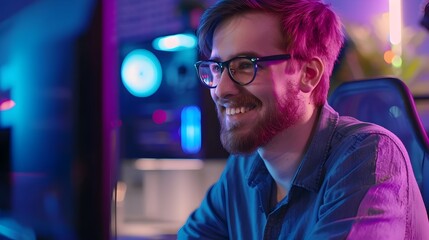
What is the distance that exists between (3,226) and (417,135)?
0.94m

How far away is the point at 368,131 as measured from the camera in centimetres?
101

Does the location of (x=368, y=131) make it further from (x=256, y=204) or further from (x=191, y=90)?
(x=191, y=90)

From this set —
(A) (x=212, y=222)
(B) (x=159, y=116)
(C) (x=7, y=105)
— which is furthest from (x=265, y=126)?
(B) (x=159, y=116)

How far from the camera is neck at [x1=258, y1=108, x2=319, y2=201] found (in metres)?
1.10

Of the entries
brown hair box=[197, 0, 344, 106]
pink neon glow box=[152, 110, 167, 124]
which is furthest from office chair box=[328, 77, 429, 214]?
pink neon glow box=[152, 110, 167, 124]

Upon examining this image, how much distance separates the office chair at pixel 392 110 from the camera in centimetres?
125

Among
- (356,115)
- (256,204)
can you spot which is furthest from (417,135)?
(256,204)

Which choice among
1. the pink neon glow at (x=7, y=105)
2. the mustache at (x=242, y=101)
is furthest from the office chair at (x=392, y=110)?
the pink neon glow at (x=7, y=105)

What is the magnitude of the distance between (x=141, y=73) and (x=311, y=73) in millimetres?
3124

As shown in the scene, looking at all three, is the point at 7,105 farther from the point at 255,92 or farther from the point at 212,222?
the point at 212,222

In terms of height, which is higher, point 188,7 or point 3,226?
point 188,7

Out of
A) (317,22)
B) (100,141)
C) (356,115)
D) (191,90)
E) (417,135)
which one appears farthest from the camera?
(191,90)

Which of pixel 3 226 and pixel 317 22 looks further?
pixel 317 22

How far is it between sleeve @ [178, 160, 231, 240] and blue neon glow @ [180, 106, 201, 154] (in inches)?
93.4
